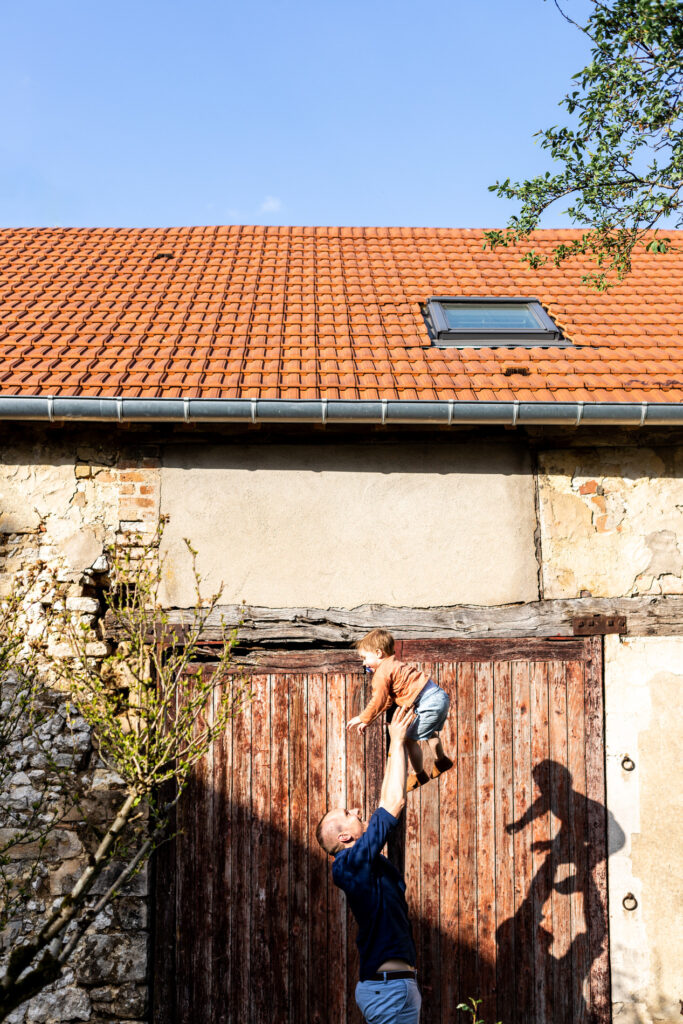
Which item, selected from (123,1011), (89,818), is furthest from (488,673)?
(123,1011)

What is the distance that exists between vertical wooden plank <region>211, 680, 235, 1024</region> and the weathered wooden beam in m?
0.38

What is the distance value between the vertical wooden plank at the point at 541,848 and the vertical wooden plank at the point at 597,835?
0.23 meters

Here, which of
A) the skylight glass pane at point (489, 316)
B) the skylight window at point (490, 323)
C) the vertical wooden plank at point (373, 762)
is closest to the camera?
the vertical wooden plank at point (373, 762)

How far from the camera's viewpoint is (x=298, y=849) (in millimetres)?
4512

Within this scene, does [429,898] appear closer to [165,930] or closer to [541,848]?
[541,848]

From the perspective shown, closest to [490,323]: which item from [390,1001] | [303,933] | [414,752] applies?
[414,752]

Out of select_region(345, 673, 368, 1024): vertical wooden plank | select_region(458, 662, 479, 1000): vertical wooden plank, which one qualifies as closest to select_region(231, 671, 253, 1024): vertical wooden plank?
select_region(345, 673, 368, 1024): vertical wooden plank

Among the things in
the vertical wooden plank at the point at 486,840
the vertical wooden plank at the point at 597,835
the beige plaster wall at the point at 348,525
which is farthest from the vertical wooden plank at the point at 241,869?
the vertical wooden plank at the point at 597,835

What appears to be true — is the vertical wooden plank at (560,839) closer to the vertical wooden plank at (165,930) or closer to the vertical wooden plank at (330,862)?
the vertical wooden plank at (330,862)

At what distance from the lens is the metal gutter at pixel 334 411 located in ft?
14.5

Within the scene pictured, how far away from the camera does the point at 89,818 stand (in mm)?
4348

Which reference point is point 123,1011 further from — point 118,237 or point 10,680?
point 118,237

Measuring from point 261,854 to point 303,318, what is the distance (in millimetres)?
3477

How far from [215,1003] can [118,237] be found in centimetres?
641
